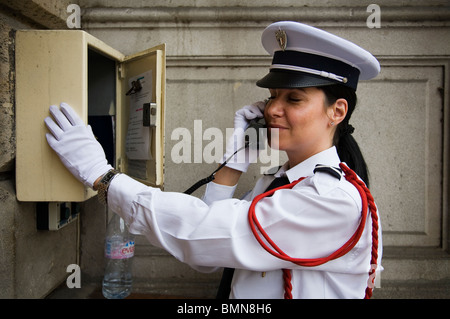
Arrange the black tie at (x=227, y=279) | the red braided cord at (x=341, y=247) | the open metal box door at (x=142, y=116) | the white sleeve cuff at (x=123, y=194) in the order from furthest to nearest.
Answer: the open metal box door at (x=142, y=116)
the black tie at (x=227, y=279)
the white sleeve cuff at (x=123, y=194)
the red braided cord at (x=341, y=247)

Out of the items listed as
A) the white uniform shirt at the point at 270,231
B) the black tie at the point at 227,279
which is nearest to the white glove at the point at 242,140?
the black tie at the point at 227,279

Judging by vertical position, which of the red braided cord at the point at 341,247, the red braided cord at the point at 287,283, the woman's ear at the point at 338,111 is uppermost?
the woman's ear at the point at 338,111

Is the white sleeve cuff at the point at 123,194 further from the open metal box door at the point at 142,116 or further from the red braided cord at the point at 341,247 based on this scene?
the red braided cord at the point at 341,247

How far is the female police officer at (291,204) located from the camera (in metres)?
1.09

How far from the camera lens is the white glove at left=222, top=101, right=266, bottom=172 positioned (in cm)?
177

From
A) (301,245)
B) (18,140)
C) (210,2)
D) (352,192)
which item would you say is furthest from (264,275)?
(210,2)

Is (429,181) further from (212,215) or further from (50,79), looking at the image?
(50,79)

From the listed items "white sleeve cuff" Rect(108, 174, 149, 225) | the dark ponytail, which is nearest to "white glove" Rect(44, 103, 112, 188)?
"white sleeve cuff" Rect(108, 174, 149, 225)

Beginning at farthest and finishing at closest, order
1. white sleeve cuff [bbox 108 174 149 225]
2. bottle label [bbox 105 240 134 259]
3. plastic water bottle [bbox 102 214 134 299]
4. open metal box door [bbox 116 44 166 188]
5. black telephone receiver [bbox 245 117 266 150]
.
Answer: plastic water bottle [bbox 102 214 134 299] < bottle label [bbox 105 240 134 259] < black telephone receiver [bbox 245 117 266 150] < open metal box door [bbox 116 44 166 188] < white sleeve cuff [bbox 108 174 149 225]

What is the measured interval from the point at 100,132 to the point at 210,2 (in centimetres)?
111

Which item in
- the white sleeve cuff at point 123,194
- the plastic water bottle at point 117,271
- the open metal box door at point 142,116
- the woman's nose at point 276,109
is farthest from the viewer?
the plastic water bottle at point 117,271

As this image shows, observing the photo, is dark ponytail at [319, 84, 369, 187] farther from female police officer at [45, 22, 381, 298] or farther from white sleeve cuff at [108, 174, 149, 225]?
white sleeve cuff at [108, 174, 149, 225]

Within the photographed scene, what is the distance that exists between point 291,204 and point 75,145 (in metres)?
0.90
